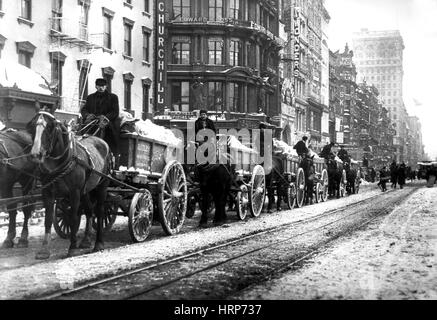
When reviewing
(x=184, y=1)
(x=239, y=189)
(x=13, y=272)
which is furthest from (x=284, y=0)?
(x=13, y=272)

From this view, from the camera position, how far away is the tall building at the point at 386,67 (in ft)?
227

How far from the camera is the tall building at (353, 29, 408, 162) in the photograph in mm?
69094

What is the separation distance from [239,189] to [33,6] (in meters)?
14.8

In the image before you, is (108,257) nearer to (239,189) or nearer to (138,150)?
(138,150)

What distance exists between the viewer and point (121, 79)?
3288 cm

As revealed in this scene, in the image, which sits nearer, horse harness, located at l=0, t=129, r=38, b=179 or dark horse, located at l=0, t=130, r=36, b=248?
horse harness, located at l=0, t=129, r=38, b=179

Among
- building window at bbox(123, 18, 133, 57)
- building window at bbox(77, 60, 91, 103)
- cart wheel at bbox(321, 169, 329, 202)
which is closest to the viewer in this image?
cart wheel at bbox(321, 169, 329, 202)

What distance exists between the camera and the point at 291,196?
67.1ft

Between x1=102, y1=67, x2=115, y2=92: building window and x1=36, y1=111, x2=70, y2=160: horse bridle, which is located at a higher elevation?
x1=102, y1=67, x2=115, y2=92: building window

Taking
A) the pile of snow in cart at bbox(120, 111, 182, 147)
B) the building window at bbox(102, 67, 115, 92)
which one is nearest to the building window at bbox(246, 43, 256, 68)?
the building window at bbox(102, 67, 115, 92)

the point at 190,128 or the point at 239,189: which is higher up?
the point at 190,128

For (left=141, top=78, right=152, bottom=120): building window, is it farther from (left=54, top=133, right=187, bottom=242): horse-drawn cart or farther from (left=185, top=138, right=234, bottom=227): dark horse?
(left=54, top=133, right=187, bottom=242): horse-drawn cart

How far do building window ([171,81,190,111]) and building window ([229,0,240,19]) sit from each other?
6721 mm

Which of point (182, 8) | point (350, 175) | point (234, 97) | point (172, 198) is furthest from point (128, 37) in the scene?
point (172, 198)
